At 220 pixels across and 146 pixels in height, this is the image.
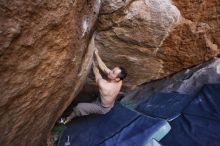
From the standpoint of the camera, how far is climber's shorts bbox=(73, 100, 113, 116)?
4293 mm

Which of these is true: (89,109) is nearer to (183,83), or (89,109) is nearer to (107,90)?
(107,90)

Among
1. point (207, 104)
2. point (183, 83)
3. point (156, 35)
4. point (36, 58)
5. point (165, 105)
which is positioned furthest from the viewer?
point (183, 83)

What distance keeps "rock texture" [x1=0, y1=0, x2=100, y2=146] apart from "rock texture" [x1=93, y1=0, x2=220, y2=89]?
2.05ft

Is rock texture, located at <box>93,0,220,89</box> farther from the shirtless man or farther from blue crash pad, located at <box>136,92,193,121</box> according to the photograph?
blue crash pad, located at <box>136,92,193,121</box>

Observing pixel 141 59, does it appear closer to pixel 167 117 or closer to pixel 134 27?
pixel 134 27

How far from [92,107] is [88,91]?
0.50 m

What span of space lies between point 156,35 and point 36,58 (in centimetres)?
198

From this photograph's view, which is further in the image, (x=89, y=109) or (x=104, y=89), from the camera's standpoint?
(x=89, y=109)

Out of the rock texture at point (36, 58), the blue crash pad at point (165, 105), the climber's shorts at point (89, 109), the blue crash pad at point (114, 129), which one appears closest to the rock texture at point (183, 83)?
the blue crash pad at point (165, 105)

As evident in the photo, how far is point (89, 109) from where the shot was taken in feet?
14.1

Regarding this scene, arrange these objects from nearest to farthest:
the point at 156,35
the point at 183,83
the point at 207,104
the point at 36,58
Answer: the point at 36,58 → the point at 156,35 → the point at 207,104 → the point at 183,83

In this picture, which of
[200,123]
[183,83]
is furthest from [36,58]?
[183,83]

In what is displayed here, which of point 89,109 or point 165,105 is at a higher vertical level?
point 89,109

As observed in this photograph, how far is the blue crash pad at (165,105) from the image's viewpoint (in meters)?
4.50
